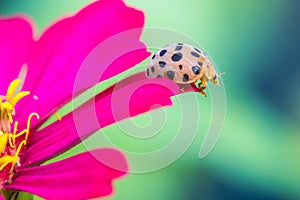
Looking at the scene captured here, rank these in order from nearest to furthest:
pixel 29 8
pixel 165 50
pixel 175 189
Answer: pixel 165 50
pixel 175 189
pixel 29 8

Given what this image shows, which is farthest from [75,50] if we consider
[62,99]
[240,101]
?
[240,101]

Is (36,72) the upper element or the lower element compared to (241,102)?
lower

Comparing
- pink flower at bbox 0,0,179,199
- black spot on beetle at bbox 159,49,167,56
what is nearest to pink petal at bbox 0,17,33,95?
pink flower at bbox 0,0,179,199

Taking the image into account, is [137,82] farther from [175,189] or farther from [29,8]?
[29,8]

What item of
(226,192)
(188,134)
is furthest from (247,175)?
(188,134)

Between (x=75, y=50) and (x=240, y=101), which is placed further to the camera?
(x=240, y=101)

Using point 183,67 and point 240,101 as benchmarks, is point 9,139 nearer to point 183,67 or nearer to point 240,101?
point 183,67
